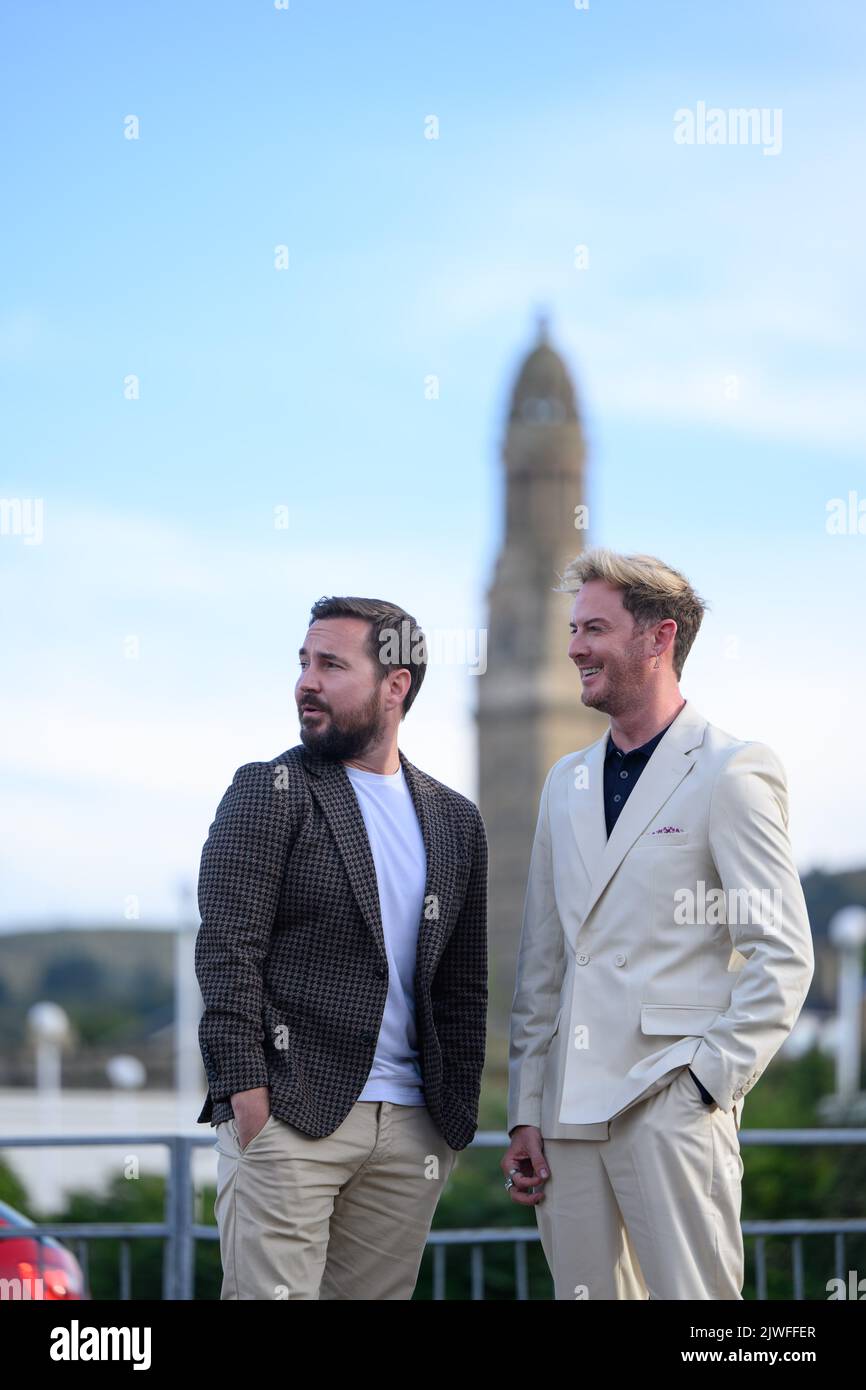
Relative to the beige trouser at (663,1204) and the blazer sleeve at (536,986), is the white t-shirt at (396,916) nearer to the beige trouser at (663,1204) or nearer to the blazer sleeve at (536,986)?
the blazer sleeve at (536,986)

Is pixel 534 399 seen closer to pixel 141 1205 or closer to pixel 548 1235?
pixel 141 1205

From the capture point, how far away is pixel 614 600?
4387mm

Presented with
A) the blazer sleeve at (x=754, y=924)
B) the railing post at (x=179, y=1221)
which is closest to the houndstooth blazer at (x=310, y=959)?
the blazer sleeve at (x=754, y=924)

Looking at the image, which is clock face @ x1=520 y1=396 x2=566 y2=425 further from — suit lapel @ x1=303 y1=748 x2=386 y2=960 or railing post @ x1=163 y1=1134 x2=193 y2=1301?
suit lapel @ x1=303 y1=748 x2=386 y2=960

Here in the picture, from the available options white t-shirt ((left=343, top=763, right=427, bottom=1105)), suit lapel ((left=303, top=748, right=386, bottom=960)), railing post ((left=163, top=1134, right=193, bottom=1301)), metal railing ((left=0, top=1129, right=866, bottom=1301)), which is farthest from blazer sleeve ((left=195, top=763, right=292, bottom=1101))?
railing post ((left=163, top=1134, right=193, bottom=1301))

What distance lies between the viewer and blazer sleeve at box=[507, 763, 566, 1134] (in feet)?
14.6

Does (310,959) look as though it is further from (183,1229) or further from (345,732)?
(183,1229)

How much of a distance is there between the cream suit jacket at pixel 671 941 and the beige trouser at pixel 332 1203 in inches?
12.2

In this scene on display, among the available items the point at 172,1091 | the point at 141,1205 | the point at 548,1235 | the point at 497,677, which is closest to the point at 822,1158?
the point at 141,1205

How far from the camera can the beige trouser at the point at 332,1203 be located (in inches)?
159

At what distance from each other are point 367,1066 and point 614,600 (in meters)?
1.22

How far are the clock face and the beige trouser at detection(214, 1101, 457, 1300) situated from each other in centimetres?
6618

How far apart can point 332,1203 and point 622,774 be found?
4.00 ft
